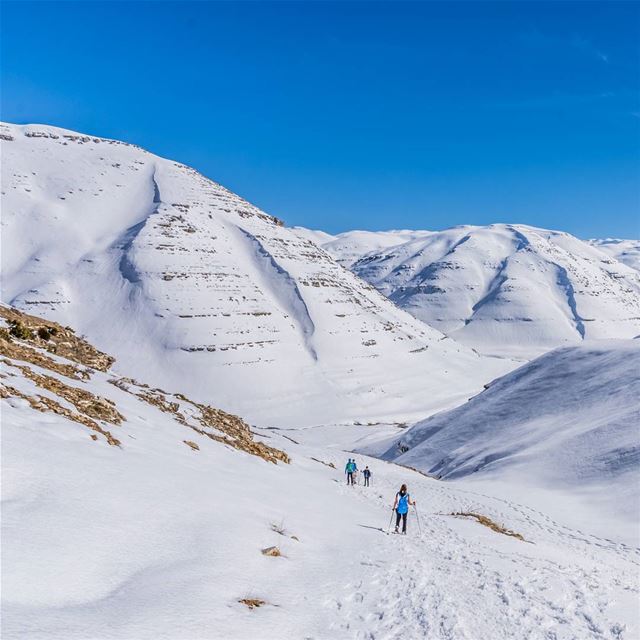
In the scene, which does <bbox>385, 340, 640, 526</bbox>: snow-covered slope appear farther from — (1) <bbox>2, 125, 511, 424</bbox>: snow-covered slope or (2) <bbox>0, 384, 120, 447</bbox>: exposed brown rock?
(1) <bbox>2, 125, 511, 424</bbox>: snow-covered slope

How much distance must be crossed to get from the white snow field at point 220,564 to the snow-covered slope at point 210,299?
65144mm

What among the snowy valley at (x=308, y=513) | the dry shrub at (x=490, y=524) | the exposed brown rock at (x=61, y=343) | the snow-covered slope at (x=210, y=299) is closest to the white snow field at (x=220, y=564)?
the snowy valley at (x=308, y=513)

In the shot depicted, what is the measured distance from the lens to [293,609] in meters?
7.30

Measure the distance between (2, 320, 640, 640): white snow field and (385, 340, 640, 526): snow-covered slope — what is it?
1062cm

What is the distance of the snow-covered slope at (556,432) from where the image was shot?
2478 cm

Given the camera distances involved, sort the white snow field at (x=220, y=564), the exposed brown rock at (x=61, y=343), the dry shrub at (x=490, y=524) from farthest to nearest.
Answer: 1. the exposed brown rock at (x=61, y=343)
2. the dry shrub at (x=490, y=524)
3. the white snow field at (x=220, y=564)

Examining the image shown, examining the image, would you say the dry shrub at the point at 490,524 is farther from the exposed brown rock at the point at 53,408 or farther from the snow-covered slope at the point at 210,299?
the snow-covered slope at the point at 210,299

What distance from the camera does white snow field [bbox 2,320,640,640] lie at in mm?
6141

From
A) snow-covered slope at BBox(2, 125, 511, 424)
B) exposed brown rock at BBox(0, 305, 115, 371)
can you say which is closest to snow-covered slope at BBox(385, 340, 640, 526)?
exposed brown rock at BBox(0, 305, 115, 371)

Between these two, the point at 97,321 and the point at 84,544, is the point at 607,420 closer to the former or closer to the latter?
the point at 84,544

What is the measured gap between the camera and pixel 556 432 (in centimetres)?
3142

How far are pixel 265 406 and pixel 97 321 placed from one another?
34611mm

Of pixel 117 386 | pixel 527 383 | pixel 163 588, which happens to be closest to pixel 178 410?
pixel 117 386

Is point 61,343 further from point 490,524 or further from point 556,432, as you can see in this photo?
point 556,432
